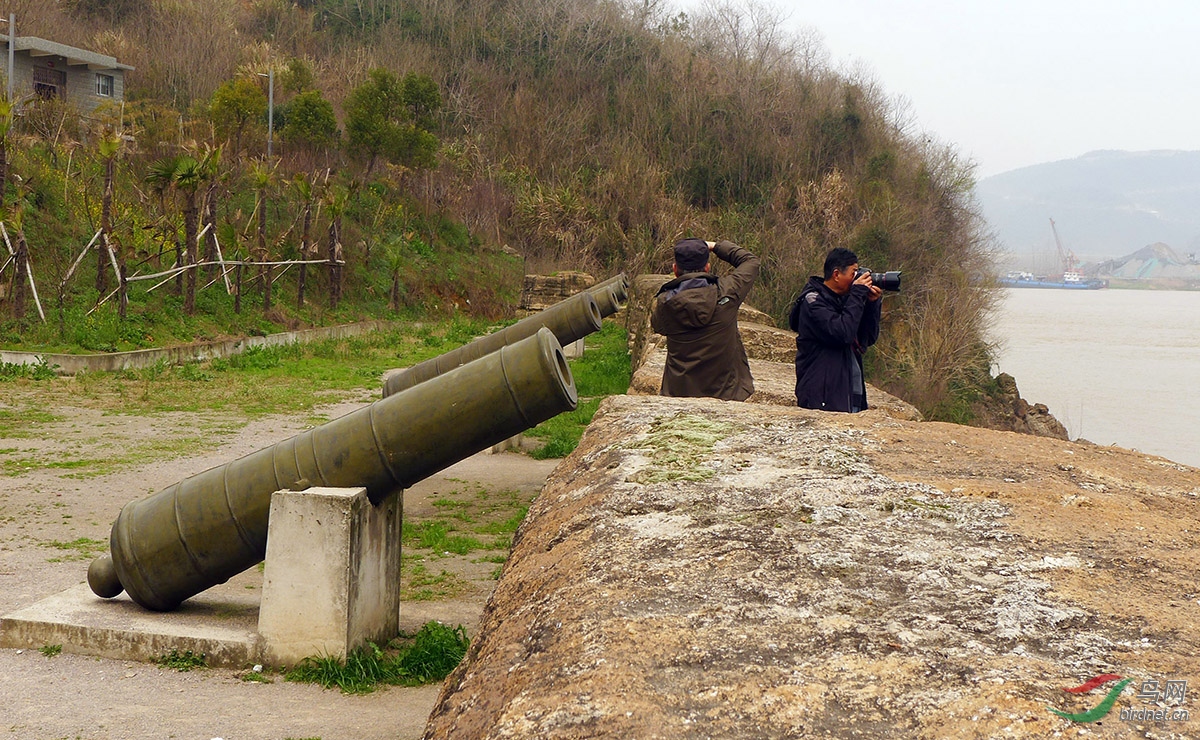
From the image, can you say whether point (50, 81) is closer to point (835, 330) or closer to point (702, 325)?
point (702, 325)

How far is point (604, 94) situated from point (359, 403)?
99.2 ft

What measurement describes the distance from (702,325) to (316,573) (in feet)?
7.98

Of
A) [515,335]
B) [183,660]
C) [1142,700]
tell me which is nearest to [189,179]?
[515,335]

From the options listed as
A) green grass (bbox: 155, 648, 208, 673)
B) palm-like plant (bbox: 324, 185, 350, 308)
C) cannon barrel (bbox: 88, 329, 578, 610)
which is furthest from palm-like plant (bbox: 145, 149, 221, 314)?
green grass (bbox: 155, 648, 208, 673)

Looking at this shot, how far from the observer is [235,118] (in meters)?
26.7

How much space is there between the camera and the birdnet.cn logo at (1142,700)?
5.31 ft

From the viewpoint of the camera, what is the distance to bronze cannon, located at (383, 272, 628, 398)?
316 inches

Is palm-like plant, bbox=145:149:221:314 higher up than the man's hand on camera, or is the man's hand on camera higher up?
palm-like plant, bbox=145:149:221:314

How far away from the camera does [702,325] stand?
5641 millimetres

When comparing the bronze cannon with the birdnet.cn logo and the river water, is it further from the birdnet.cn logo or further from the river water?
the river water

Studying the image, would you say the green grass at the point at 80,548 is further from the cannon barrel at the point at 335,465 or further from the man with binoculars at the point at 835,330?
the man with binoculars at the point at 835,330

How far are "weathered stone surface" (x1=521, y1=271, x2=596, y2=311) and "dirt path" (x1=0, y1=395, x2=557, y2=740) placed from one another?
11.3m

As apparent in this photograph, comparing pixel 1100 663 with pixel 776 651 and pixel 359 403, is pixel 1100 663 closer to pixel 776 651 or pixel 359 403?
pixel 776 651

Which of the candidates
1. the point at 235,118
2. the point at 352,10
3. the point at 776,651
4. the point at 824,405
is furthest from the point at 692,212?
the point at 776,651
